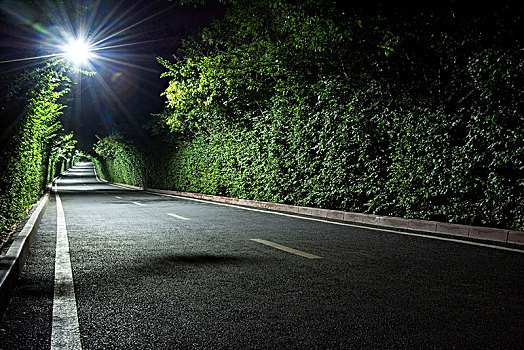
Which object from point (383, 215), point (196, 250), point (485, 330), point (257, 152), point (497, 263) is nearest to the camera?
point (485, 330)

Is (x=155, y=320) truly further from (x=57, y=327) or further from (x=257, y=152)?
(x=257, y=152)

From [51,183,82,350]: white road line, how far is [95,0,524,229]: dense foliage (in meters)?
6.58

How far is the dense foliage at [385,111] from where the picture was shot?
7.61 m

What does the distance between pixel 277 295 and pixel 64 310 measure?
1.84m

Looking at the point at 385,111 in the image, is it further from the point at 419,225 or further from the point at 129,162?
the point at 129,162

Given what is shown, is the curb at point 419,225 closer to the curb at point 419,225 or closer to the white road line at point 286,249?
the curb at point 419,225

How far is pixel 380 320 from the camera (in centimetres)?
351

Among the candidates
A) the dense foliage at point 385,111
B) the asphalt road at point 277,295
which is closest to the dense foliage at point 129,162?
the dense foliage at point 385,111

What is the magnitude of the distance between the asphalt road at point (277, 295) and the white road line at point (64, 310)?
0.06m

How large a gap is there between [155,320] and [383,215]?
7.40 metres

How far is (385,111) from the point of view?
32.9 ft

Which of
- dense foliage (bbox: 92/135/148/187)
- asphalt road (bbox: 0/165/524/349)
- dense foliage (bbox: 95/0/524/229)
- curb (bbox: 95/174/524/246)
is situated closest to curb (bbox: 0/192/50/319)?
asphalt road (bbox: 0/165/524/349)

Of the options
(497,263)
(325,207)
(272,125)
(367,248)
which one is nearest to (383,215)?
(325,207)

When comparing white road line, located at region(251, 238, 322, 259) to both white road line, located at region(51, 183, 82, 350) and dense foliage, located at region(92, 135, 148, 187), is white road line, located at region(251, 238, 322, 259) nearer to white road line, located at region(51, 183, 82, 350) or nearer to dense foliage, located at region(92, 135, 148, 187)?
white road line, located at region(51, 183, 82, 350)
